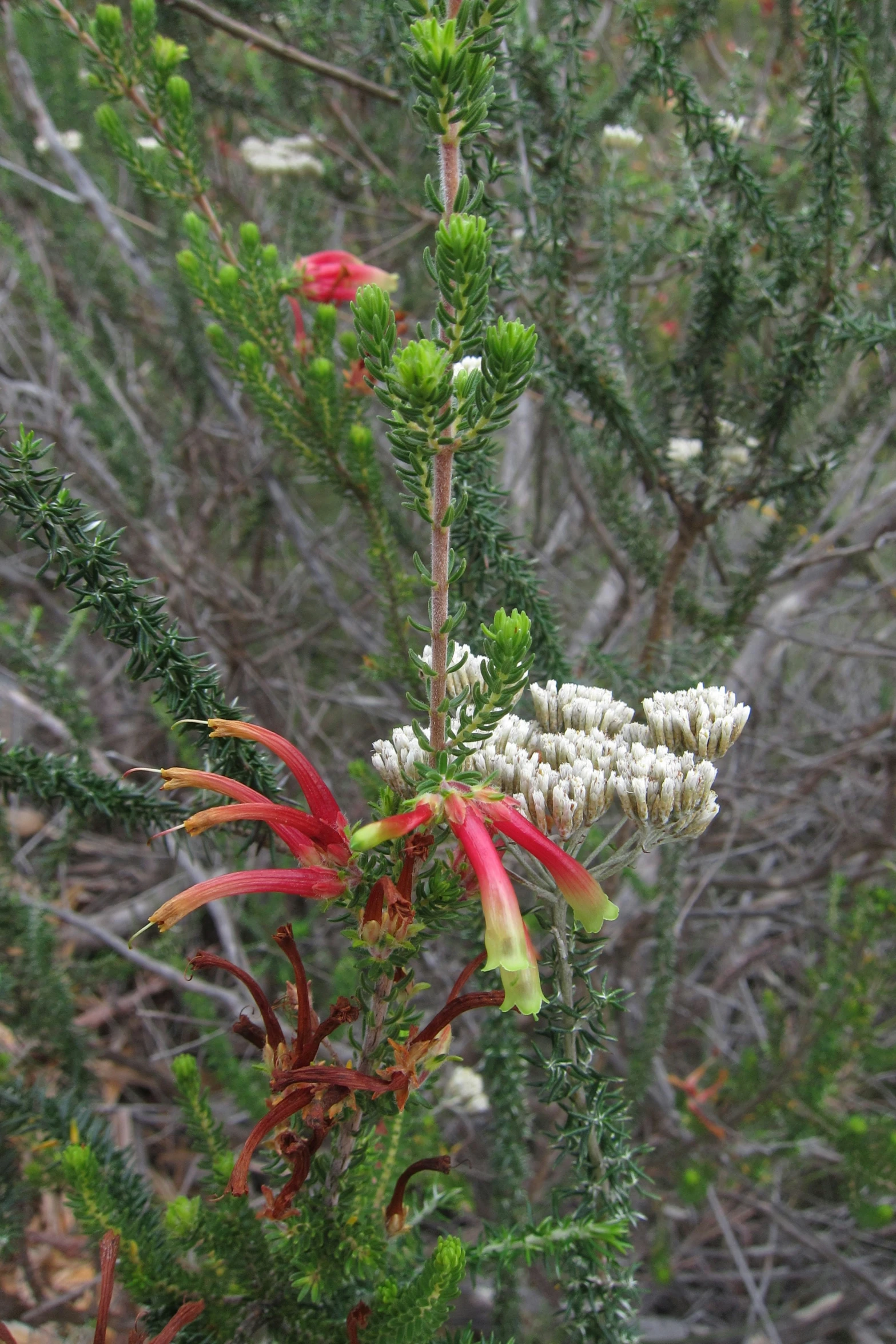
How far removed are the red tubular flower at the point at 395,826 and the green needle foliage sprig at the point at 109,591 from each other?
1.24 ft

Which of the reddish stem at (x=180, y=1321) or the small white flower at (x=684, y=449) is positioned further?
the small white flower at (x=684, y=449)

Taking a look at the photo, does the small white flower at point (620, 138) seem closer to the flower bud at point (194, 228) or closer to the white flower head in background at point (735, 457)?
the white flower head in background at point (735, 457)

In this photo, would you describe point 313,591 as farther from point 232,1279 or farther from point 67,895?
point 232,1279

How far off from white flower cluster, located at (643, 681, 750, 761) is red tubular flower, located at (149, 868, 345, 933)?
16.0 inches

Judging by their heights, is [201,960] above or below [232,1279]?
above

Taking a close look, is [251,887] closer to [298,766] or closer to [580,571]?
[298,766]

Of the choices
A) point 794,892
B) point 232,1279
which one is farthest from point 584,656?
point 794,892

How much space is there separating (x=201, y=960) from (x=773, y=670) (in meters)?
3.05

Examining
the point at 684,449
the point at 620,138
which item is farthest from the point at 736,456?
the point at 620,138

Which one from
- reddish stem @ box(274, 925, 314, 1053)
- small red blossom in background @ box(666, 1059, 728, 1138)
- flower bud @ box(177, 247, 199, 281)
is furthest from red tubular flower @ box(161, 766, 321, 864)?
small red blossom in background @ box(666, 1059, 728, 1138)

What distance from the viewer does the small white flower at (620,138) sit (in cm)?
225

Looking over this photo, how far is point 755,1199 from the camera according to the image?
2455 millimetres

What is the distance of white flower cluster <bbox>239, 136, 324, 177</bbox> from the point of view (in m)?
2.73

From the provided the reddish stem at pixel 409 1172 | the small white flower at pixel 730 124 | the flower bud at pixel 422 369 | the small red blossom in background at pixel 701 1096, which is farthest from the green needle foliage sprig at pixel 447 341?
the small red blossom in background at pixel 701 1096
